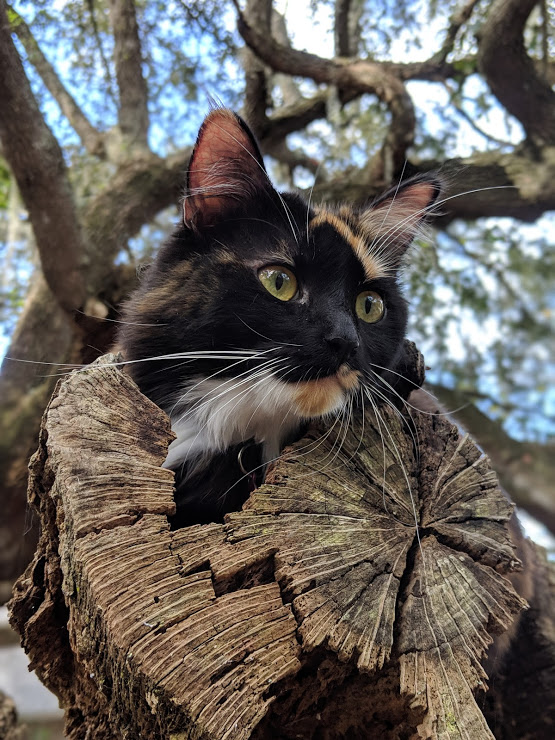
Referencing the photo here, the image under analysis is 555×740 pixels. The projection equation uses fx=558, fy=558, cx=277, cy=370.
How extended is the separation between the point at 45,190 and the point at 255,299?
2052mm

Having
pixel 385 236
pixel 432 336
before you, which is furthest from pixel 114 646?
pixel 432 336

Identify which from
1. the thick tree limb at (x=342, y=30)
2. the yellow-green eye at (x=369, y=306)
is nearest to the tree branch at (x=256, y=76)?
the thick tree limb at (x=342, y=30)

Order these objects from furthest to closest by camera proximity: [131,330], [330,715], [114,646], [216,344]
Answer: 1. [131,330]
2. [216,344]
3. [330,715]
4. [114,646]

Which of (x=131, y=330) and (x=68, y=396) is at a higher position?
(x=131, y=330)

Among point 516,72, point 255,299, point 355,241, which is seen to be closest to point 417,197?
point 355,241

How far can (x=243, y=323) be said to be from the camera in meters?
1.62

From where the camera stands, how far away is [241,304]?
166 cm

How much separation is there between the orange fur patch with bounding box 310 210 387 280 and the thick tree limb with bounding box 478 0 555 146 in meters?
2.10

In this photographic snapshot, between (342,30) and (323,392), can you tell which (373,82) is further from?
(323,392)

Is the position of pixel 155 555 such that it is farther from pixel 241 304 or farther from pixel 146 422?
pixel 241 304

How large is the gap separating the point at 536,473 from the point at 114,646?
345 cm

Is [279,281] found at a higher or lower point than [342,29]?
lower

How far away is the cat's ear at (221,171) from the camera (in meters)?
1.77

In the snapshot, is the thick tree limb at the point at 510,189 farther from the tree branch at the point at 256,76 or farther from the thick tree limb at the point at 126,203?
the thick tree limb at the point at 126,203
